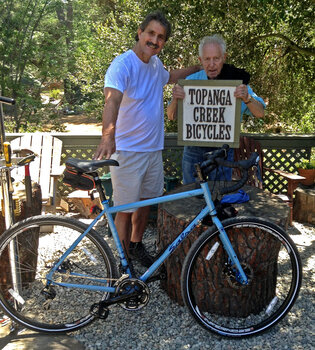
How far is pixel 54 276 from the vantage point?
293cm

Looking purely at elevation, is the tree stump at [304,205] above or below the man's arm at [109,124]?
below

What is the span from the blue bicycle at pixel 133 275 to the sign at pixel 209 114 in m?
0.75

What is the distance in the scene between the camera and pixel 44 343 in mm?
2934

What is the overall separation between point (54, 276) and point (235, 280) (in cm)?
124

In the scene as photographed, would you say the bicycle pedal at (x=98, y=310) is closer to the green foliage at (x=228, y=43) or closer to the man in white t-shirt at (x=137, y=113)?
the man in white t-shirt at (x=137, y=113)

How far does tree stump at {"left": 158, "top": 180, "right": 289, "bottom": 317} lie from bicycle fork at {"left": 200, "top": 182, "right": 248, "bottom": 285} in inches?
6.4

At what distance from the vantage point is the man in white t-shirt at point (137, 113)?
3.09 metres

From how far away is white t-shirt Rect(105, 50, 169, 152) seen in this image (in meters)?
3.17

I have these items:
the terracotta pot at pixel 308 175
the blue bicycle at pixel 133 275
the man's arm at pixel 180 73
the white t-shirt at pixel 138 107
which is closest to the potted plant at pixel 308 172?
the terracotta pot at pixel 308 175

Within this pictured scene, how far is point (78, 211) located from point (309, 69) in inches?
169

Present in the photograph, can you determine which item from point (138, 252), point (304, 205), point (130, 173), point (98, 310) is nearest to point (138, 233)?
Result: point (138, 252)

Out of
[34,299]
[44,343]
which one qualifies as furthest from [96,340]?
[34,299]

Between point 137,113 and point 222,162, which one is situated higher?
point 137,113

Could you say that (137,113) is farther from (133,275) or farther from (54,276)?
(54,276)
